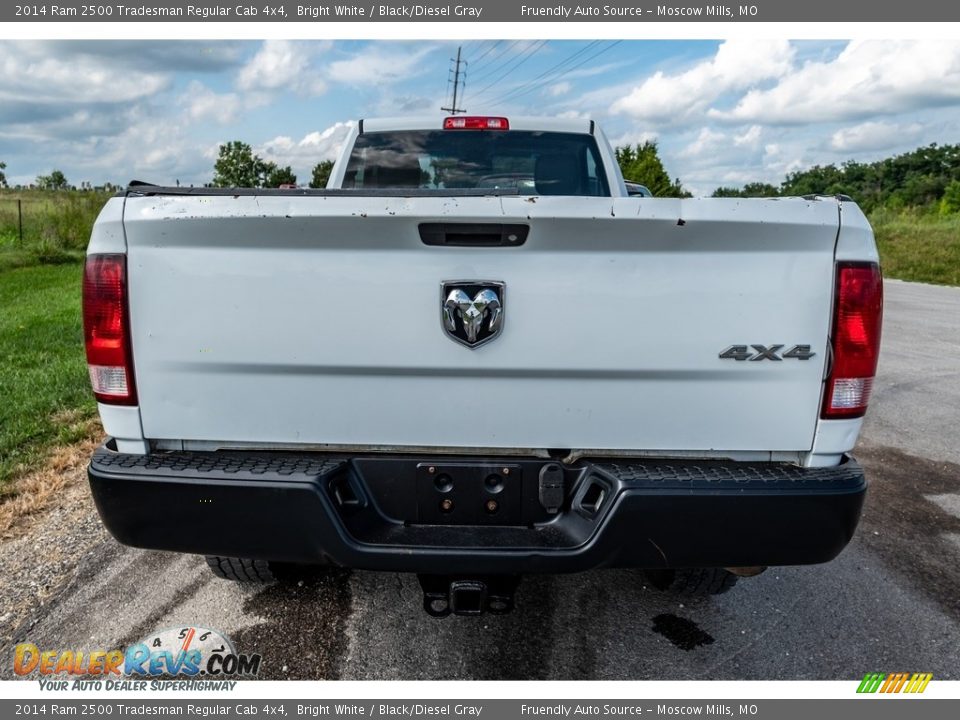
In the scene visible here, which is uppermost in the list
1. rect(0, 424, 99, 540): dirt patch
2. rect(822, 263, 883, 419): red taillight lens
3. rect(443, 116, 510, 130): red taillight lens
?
rect(443, 116, 510, 130): red taillight lens

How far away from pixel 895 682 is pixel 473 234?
2.24 meters

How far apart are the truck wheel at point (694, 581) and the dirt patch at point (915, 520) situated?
99 cm

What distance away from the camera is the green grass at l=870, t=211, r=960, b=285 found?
21656 mm

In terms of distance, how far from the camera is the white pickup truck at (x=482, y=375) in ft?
6.72

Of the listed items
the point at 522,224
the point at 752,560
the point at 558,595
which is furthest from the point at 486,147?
the point at 752,560

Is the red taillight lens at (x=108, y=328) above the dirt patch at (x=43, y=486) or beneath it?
above

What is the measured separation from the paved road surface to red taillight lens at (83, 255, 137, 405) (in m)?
1.12

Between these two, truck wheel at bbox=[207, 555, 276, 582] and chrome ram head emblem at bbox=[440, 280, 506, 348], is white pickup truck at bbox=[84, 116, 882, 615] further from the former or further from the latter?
truck wheel at bbox=[207, 555, 276, 582]

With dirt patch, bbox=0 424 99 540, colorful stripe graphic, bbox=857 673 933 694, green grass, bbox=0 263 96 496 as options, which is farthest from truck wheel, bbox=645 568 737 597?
green grass, bbox=0 263 96 496

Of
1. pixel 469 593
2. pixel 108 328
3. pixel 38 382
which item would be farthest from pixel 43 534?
pixel 38 382

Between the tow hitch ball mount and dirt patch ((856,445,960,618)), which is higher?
the tow hitch ball mount

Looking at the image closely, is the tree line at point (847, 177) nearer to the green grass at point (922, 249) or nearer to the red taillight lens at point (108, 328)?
the green grass at point (922, 249)

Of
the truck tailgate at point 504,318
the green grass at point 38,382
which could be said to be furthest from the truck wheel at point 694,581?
the green grass at point 38,382

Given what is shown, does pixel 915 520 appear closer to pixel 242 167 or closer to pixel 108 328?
pixel 108 328
